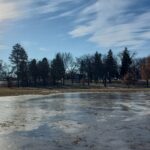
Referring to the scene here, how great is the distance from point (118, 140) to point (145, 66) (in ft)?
351

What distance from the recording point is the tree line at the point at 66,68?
478ft

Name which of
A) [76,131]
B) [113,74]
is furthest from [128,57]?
[76,131]

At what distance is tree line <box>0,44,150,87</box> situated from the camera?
14575cm

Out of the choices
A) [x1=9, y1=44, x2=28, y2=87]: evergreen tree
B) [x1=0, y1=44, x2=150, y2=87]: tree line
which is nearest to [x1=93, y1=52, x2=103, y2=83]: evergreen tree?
[x1=0, y1=44, x2=150, y2=87]: tree line

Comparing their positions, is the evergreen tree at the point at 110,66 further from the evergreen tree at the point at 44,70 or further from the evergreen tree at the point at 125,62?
the evergreen tree at the point at 44,70

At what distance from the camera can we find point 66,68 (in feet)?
570

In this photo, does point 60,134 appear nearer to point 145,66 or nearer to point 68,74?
point 145,66

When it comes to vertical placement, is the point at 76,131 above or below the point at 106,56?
below

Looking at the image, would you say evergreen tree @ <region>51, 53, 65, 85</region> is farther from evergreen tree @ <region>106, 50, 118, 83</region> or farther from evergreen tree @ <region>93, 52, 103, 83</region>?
evergreen tree @ <region>106, 50, 118, 83</region>

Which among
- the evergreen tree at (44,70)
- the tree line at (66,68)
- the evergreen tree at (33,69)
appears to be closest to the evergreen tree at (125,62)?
the tree line at (66,68)

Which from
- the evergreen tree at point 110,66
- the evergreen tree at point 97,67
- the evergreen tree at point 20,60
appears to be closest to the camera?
the evergreen tree at point 20,60

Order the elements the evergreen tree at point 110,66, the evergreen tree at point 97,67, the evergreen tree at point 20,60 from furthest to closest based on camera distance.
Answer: the evergreen tree at point 110,66 < the evergreen tree at point 97,67 < the evergreen tree at point 20,60

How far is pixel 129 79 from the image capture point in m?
123

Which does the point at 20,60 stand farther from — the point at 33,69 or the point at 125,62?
the point at 125,62
